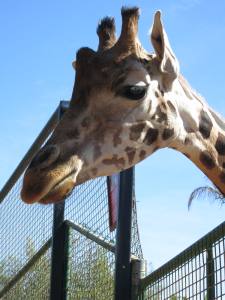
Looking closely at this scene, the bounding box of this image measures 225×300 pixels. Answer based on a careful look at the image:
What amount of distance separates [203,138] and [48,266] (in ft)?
9.41

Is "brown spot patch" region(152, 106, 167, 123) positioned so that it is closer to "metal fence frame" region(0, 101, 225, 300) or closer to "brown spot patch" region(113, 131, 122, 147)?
A: "brown spot patch" region(113, 131, 122, 147)

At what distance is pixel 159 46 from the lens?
497 centimetres

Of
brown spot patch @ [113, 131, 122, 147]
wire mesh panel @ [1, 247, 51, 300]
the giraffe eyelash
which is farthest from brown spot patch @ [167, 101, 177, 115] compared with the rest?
wire mesh panel @ [1, 247, 51, 300]

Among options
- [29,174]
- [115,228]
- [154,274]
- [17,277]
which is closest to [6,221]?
[17,277]

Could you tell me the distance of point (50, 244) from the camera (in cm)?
754

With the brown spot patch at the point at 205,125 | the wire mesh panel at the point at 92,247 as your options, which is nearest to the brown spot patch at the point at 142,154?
the brown spot patch at the point at 205,125

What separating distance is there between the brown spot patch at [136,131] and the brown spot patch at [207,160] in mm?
540

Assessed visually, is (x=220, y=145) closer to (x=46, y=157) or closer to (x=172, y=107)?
(x=172, y=107)

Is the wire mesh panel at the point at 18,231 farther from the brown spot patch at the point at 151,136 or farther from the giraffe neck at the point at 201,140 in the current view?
the brown spot patch at the point at 151,136

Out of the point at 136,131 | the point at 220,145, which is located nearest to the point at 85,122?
the point at 136,131

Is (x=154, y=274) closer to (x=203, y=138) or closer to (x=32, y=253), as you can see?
(x=203, y=138)

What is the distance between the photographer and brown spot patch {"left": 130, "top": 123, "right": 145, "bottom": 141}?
15.6ft

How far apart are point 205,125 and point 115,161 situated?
31.4 inches

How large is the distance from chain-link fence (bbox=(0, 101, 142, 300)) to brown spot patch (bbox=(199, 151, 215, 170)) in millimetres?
1065
